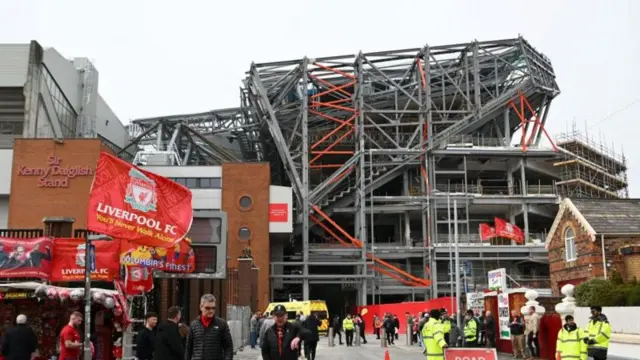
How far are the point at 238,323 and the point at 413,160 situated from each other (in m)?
38.9

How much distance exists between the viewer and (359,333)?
35.3 m

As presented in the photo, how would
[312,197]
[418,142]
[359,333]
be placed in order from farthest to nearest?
[418,142] → [312,197] → [359,333]

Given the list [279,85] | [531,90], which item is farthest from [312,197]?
[531,90]

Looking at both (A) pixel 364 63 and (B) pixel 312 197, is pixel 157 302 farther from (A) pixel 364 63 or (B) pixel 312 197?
(A) pixel 364 63

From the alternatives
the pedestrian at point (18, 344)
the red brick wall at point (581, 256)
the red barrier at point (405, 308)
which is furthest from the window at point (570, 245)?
the pedestrian at point (18, 344)

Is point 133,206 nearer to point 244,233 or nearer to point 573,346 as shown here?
point 573,346

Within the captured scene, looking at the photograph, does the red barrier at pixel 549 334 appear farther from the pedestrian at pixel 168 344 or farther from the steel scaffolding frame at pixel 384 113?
the steel scaffolding frame at pixel 384 113

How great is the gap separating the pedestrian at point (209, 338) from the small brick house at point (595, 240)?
2331 centimetres

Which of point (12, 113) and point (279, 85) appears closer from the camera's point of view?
point (12, 113)

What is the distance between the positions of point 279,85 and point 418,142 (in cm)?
1435

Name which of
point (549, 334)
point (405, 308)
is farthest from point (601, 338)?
point (405, 308)

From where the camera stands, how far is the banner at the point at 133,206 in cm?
1391

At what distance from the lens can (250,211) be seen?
185ft

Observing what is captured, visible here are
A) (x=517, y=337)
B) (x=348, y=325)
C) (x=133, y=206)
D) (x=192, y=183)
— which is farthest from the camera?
(x=192, y=183)
